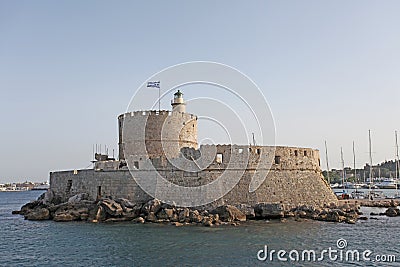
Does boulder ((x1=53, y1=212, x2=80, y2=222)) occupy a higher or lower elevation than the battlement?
lower

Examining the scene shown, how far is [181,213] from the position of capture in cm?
1441

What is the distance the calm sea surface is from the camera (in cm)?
943

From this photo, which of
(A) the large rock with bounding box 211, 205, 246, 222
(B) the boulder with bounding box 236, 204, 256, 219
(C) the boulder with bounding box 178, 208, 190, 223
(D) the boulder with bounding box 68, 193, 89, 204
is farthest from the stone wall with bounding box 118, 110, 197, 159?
(B) the boulder with bounding box 236, 204, 256, 219

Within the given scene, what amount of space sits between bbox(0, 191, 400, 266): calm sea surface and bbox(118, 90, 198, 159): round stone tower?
468cm

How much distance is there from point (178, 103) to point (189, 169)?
4.67 metres

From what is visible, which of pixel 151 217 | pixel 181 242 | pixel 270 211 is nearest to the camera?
pixel 181 242

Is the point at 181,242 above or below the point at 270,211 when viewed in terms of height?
below

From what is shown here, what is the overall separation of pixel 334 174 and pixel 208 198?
190ft

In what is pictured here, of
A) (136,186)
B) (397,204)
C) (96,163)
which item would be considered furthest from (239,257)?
(397,204)

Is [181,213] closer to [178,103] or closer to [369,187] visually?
[178,103]

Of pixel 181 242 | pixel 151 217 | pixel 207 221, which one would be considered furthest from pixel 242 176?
pixel 181 242

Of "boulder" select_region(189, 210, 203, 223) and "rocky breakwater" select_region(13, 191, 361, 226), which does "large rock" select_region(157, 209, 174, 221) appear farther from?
"boulder" select_region(189, 210, 203, 223)

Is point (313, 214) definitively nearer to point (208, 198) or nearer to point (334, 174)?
point (208, 198)

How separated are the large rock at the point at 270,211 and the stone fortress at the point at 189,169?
692 millimetres
